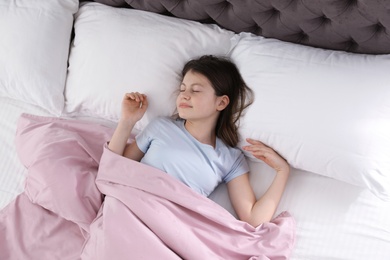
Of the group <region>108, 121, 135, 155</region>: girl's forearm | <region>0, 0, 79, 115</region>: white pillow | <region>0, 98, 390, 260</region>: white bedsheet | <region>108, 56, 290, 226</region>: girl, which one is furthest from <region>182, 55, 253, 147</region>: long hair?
<region>0, 0, 79, 115</region>: white pillow

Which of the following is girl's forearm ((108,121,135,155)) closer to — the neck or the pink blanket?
the pink blanket

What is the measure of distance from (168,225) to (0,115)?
2.52 feet

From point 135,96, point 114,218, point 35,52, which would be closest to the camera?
point 114,218

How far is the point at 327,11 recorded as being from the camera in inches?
63.7

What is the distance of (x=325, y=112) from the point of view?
5.25 feet

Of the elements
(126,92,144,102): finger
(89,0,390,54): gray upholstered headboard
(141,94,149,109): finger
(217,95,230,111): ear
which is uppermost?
(89,0,390,54): gray upholstered headboard

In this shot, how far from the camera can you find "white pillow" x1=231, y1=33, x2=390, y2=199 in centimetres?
158

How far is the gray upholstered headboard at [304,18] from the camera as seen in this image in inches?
62.9

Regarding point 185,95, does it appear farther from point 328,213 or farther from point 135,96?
point 328,213

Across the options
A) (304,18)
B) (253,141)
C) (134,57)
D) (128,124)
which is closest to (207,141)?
(253,141)

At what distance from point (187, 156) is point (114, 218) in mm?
297

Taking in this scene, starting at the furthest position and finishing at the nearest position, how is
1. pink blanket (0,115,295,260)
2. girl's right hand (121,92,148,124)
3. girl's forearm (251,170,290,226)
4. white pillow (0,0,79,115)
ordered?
white pillow (0,0,79,115) → girl's right hand (121,92,148,124) → girl's forearm (251,170,290,226) → pink blanket (0,115,295,260)

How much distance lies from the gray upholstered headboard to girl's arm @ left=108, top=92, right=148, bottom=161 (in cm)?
35

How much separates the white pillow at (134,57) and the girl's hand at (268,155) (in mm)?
288
